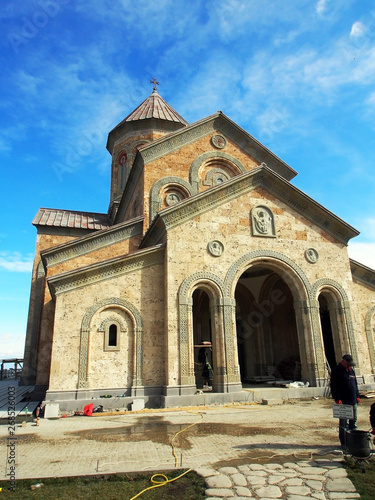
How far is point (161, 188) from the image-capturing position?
50.3 feet

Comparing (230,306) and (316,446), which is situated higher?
(230,306)

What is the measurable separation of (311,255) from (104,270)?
7350 mm

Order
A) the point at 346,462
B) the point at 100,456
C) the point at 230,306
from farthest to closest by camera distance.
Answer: the point at 230,306 → the point at 100,456 → the point at 346,462

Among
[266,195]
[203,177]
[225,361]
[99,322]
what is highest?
[203,177]

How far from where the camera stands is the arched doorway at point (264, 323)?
15.5 meters

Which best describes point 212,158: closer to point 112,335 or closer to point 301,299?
point 301,299

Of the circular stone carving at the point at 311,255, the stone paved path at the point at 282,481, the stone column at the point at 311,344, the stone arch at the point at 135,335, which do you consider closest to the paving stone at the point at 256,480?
the stone paved path at the point at 282,481

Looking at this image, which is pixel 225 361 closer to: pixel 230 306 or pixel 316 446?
pixel 230 306

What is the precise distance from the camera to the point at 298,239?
13094mm

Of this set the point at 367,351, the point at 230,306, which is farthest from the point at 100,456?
the point at 367,351

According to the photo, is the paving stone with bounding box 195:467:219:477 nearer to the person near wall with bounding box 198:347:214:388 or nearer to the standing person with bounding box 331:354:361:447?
the standing person with bounding box 331:354:361:447

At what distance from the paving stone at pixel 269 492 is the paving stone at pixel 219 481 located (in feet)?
1.17

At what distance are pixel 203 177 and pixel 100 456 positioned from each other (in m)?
12.9

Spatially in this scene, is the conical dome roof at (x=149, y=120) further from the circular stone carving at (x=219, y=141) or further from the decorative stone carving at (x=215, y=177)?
the decorative stone carving at (x=215, y=177)
